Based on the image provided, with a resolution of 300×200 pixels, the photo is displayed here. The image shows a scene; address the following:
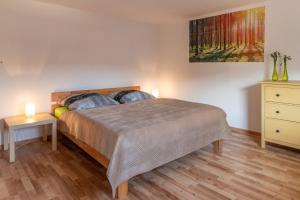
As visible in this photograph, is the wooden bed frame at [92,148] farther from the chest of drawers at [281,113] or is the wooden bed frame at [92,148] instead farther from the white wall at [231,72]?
the white wall at [231,72]

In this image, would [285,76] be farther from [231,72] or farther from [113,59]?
[113,59]

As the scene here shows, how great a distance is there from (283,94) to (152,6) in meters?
2.39

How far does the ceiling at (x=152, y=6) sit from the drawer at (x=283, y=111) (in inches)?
66.3

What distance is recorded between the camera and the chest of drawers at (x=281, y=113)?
2914mm

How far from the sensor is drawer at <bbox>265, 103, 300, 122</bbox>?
9.56 feet

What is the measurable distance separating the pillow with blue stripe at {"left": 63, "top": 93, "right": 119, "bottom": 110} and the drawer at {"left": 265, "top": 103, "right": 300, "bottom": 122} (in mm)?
2331

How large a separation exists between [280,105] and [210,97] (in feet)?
5.00

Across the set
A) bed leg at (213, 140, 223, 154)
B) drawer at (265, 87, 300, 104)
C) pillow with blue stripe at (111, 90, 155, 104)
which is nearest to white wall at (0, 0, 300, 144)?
drawer at (265, 87, 300, 104)

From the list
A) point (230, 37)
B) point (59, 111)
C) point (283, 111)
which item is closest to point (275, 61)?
point (283, 111)

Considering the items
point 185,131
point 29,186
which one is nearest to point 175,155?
point 185,131

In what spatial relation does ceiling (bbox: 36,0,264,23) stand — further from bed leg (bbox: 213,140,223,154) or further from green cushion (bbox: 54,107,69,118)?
bed leg (bbox: 213,140,223,154)

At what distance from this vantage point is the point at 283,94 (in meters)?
2.99

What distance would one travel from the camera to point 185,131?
2.56m

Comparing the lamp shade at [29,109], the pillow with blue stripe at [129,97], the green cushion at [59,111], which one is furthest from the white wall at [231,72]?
the lamp shade at [29,109]
